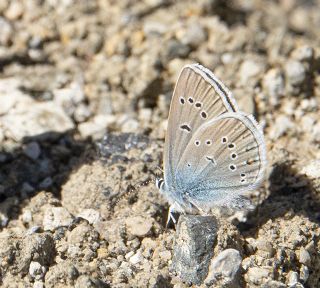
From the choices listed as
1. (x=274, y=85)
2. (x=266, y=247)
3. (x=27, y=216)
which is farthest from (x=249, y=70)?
(x=27, y=216)

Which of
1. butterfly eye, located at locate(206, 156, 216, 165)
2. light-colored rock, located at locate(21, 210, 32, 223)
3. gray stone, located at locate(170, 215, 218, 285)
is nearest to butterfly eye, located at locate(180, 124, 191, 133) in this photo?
butterfly eye, located at locate(206, 156, 216, 165)

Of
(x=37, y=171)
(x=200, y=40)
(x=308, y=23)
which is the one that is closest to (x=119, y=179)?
(x=37, y=171)

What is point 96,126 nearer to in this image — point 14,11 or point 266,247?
point 14,11

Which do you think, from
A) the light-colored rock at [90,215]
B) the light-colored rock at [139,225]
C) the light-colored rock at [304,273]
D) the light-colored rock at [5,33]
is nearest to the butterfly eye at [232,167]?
the light-colored rock at [139,225]

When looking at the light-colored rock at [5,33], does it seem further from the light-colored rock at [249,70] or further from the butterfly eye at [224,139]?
the butterfly eye at [224,139]

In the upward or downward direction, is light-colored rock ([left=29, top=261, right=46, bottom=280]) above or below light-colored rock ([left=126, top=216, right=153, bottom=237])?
below

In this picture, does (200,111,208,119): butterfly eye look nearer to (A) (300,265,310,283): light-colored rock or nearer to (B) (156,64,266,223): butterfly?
(B) (156,64,266,223): butterfly

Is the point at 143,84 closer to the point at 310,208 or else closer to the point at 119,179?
the point at 119,179
